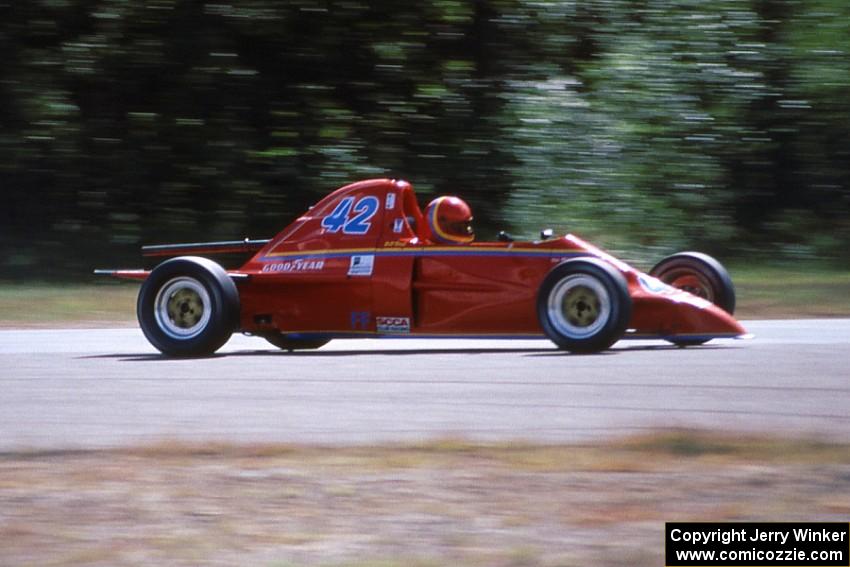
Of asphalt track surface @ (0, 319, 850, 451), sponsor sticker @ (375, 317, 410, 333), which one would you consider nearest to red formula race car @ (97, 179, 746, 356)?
sponsor sticker @ (375, 317, 410, 333)

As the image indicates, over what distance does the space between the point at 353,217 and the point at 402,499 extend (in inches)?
214

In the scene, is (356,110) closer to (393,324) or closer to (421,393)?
(393,324)

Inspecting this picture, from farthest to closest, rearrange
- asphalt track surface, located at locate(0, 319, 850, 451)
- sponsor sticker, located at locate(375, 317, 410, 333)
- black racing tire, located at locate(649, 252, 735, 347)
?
black racing tire, located at locate(649, 252, 735, 347) < sponsor sticker, located at locate(375, 317, 410, 333) < asphalt track surface, located at locate(0, 319, 850, 451)

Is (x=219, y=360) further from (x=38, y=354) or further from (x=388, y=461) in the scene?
(x=388, y=461)

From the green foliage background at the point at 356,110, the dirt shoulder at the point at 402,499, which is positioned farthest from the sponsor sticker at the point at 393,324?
the green foliage background at the point at 356,110

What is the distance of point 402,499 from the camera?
5.55 metres

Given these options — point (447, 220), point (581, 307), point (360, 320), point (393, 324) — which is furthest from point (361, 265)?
point (581, 307)

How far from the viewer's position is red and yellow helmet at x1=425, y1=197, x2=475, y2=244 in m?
10.6

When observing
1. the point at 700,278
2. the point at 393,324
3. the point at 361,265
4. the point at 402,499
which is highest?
the point at 361,265

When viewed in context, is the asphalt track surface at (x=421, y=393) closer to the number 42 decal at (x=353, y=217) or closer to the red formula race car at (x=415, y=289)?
the red formula race car at (x=415, y=289)

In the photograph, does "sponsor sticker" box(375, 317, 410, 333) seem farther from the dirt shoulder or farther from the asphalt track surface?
the dirt shoulder

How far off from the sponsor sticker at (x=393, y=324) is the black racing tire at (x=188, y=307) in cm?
110

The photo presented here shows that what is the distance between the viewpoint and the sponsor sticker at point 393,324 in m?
10.5

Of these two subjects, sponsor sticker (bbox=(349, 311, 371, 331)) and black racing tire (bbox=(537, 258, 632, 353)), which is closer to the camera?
black racing tire (bbox=(537, 258, 632, 353))
